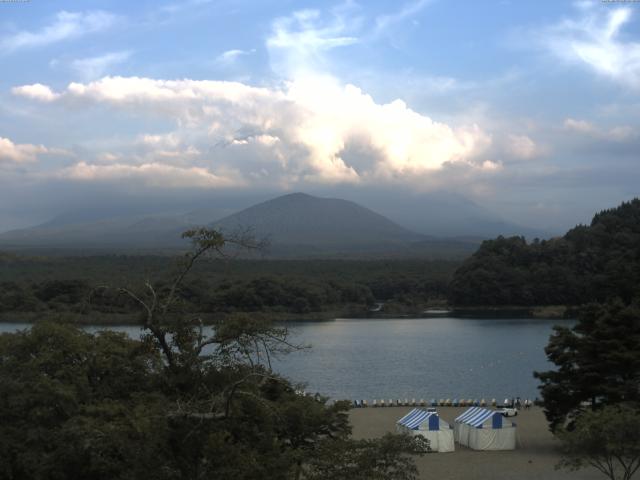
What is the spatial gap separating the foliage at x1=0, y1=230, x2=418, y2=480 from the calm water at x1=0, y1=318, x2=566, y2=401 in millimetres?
9827

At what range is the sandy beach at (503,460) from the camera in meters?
13.4

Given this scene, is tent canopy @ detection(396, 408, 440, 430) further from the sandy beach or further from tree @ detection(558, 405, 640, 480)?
tree @ detection(558, 405, 640, 480)

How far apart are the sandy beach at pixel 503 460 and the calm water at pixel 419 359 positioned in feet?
9.89

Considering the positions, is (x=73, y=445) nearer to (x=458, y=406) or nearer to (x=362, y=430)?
(x=362, y=430)

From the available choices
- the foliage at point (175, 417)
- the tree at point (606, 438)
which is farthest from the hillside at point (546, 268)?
the foliage at point (175, 417)

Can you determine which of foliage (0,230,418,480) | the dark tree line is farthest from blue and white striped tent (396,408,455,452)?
the dark tree line

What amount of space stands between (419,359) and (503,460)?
17213 mm

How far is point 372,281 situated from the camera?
63312 mm

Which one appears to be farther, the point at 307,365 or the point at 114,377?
the point at 307,365

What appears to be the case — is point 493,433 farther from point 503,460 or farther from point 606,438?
point 606,438

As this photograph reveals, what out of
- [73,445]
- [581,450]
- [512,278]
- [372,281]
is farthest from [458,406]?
[372,281]

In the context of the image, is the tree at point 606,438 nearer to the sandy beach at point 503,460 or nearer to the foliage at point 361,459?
the sandy beach at point 503,460

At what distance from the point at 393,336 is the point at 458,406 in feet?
58.9

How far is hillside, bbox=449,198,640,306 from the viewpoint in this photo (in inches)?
2202
